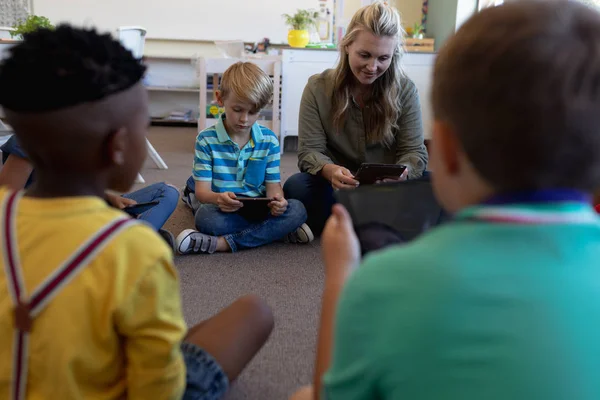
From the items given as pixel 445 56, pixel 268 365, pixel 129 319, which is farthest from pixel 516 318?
pixel 268 365

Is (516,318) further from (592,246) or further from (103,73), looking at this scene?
(103,73)

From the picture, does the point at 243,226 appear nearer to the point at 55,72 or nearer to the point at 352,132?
the point at 352,132

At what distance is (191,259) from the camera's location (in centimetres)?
174

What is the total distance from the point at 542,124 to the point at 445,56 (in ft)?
0.36

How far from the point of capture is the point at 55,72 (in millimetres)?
587

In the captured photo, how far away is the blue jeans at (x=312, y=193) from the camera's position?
1973 mm

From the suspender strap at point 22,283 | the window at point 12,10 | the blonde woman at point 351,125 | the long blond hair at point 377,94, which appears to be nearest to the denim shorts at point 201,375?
the suspender strap at point 22,283

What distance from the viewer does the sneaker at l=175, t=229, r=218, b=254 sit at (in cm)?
176

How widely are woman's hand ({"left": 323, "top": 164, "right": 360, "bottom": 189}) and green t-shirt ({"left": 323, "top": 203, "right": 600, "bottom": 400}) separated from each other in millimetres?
1266

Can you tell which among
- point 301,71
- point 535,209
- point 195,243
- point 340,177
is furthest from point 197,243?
point 301,71

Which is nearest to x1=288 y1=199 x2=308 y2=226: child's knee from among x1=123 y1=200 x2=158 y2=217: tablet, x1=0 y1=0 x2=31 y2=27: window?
x1=123 y1=200 x2=158 y2=217: tablet

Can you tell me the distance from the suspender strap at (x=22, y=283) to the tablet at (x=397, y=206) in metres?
0.41

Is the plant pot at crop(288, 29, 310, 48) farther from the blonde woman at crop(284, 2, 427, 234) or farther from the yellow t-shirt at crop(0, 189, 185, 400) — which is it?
the yellow t-shirt at crop(0, 189, 185, 400)

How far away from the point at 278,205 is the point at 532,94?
4.63 feet
